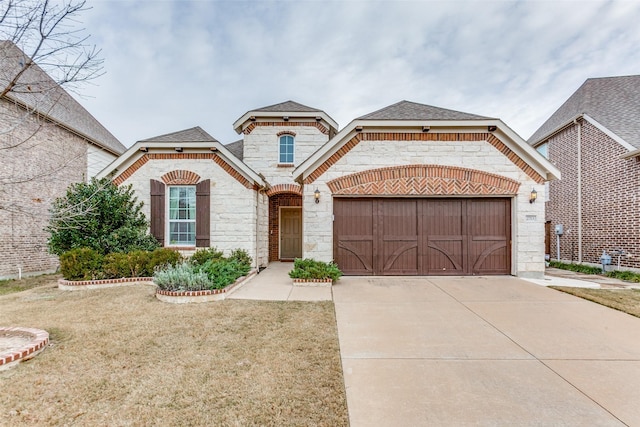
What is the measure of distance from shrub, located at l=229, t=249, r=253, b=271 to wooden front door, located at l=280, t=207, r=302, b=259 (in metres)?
3.66

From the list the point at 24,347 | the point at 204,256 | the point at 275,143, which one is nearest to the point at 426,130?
the point at 275,143

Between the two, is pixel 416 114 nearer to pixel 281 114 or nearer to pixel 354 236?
pixel 354 236

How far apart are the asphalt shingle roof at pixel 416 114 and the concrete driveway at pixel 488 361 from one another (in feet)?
17.0

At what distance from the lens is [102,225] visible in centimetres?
894

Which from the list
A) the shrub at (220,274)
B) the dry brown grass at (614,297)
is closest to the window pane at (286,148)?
the shrub at (220,274)

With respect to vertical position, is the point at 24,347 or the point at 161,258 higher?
the point at 161,258

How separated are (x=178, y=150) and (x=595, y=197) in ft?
49.3

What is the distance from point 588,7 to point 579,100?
4.54m

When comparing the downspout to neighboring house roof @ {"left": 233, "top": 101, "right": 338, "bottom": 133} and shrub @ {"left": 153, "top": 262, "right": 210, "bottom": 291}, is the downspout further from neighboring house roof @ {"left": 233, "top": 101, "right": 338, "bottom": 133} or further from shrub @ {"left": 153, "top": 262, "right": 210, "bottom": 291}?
shrub @ {"left": 153, "top": 262, "right": 210, "bottom": 291}

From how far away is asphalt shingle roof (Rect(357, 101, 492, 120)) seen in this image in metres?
8.98

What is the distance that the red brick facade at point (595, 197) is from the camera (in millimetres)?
9805

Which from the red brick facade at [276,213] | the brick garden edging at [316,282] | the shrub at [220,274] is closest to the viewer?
the shrub at [220,274]

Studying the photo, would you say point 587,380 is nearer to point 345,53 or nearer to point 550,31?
point 550,31

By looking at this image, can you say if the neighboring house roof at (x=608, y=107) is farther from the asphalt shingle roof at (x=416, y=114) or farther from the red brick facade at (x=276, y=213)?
the red brick facade at (x=276, y=213)
